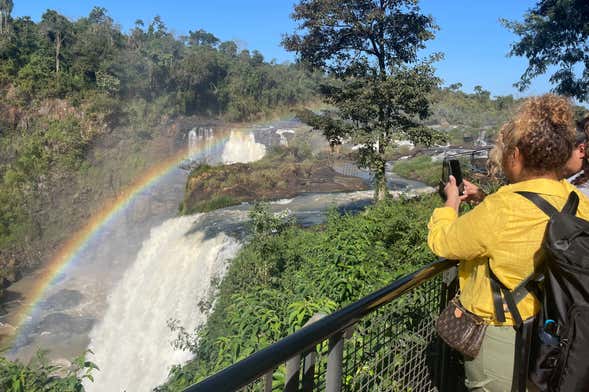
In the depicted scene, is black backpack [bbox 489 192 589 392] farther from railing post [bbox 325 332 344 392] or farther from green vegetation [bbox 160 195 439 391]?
green vegetation [bbox 160 195 439 391]

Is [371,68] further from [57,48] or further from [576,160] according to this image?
[57,48]

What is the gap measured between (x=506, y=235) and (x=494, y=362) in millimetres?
487

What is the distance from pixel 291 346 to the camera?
4.31ft

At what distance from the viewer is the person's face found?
1904 millimetres

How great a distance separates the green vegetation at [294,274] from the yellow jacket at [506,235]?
1.91m

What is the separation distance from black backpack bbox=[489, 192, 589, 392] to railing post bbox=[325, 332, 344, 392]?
1.90ft

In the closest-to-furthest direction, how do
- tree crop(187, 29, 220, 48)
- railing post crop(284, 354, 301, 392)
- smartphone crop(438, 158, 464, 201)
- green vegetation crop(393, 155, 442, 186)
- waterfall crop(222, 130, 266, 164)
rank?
railing post crop(284, 354, 301, 392)
smartphone crop(438, 158, 464, 201)
green vegetation crop(393, 155, 442, 186)
waterfall crop(222, 130, 266, 164)
tree crop(187, 29, 220, 48)

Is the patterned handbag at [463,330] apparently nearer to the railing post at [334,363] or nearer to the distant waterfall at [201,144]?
the railing post at [334,363]

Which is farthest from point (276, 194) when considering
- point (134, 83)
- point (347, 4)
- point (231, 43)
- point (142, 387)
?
point (231, 43)

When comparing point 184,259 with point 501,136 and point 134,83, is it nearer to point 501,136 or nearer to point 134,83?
point 501,136

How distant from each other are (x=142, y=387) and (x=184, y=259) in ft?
14.5

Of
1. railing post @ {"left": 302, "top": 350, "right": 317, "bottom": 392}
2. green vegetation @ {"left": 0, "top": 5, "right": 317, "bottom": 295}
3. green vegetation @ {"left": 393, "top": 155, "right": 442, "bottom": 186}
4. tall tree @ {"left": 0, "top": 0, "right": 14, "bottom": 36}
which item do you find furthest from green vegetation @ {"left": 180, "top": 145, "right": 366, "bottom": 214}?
tall tree @ {"left": 0, "top": 0, "right": 14, "bottom": 36}

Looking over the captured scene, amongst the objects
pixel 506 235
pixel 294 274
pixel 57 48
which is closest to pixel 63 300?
pixel 294 274

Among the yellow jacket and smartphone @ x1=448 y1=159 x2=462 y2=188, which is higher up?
smartphone @ x1=448 y1=159 x2=462 y2=188
